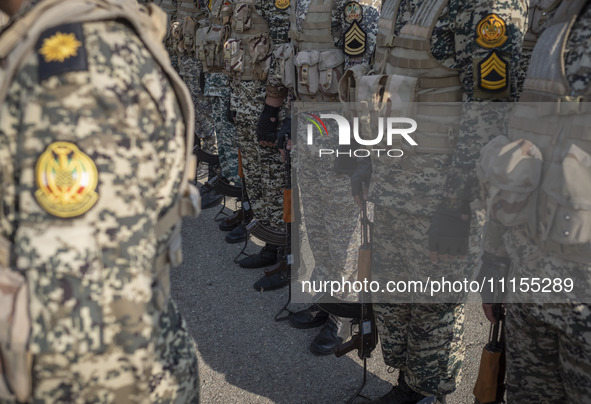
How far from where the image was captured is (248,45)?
4.68 metres

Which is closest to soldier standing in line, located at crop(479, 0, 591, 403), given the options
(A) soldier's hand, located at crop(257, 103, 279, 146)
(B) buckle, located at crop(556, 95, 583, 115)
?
(B) buckle, located at crop(556, 95, 583, 115)

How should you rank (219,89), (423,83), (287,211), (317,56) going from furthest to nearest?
(219,89)
(287,211)
(317,56)
(423,83)

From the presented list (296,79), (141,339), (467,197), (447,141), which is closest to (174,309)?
(141,339)

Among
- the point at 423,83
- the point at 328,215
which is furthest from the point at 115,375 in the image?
the point at 328,215

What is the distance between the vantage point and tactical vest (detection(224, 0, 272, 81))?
459 cm

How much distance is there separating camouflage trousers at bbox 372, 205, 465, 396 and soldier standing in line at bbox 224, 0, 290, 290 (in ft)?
5.41

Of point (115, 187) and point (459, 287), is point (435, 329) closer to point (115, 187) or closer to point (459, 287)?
point (459, 287)

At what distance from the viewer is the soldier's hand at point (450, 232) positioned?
7.05 ft

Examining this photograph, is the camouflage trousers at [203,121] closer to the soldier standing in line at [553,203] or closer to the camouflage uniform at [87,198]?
the soldier standing in line at [553,203]

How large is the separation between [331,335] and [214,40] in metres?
3.67

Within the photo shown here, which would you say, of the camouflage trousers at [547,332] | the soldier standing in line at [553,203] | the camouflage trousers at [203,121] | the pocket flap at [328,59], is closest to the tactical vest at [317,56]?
the pocket flap at [328,59]

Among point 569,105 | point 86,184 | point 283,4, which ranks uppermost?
point 283,4

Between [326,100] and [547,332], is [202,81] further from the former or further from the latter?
[547,332]

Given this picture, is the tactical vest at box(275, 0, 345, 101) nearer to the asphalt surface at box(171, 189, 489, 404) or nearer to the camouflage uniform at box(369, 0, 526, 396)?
the camouflage uniform at box(369, 0, 526, 396)
